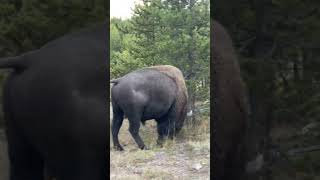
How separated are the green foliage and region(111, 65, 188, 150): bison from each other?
4cm

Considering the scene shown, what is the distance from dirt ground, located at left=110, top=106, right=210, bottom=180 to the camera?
2654 millimetres

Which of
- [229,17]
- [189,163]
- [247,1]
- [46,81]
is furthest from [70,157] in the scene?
[247,1]

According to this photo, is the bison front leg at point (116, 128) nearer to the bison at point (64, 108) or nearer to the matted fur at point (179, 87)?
the bison at point (64, 108)

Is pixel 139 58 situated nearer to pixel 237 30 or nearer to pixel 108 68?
pixel 108 68

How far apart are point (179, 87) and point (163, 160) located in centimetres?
39

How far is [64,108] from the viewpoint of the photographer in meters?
2.56

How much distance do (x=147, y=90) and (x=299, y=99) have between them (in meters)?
1.15

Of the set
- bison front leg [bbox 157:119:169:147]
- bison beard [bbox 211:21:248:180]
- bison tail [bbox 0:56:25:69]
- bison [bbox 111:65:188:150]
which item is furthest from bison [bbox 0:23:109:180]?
bison beard [bbox 211:21:248:180]

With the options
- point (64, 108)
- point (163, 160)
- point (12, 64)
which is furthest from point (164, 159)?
point (12, 64)

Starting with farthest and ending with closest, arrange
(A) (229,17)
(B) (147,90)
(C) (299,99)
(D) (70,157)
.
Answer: (C) (299,99) < (A) (229,17) < (B) (147,90) < (D) (70,157)

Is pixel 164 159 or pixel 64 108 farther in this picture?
pixel 164 159

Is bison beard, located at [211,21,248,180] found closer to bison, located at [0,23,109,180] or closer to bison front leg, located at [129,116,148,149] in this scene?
bison front leg, located at [129,116,148,149]

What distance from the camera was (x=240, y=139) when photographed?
2.84m

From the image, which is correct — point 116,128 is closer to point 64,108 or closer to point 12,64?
point 64,108
